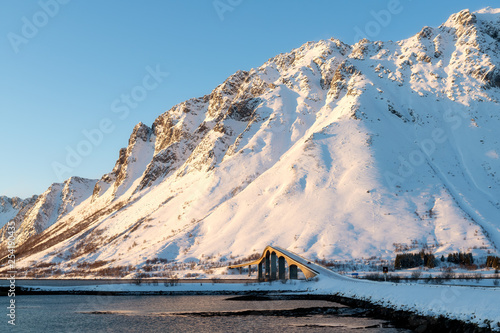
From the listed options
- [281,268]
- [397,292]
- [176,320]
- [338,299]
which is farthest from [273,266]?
[176,320]

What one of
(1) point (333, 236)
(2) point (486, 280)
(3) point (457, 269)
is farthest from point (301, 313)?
(1) point (333, 236)

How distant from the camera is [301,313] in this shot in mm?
61344

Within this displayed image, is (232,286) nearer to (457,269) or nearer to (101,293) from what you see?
(101,293)

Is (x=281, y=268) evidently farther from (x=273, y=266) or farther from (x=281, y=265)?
(x=273, y=266)

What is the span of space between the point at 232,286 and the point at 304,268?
15210 millimetres

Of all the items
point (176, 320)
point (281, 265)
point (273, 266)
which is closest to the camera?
point (176, 320)

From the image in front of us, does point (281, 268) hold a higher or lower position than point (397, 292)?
higher

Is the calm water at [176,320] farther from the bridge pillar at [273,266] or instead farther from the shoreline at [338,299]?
the bridge pillar at [273,266]

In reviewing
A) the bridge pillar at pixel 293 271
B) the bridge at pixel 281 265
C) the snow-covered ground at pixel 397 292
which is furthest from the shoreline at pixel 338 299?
the bridge pillar at pixel 293 271

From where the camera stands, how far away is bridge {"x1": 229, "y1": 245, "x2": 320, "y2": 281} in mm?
104419

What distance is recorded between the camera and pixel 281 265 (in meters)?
117

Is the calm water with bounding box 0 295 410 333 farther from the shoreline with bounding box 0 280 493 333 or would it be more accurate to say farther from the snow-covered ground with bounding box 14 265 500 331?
the snow-covered ground with bounding box 14 265 500 331

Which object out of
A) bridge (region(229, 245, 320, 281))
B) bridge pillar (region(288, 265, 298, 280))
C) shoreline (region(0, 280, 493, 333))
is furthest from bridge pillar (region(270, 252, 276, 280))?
shoreline (region(0, 280, 493, 333))

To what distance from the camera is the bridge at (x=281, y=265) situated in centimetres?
10442
